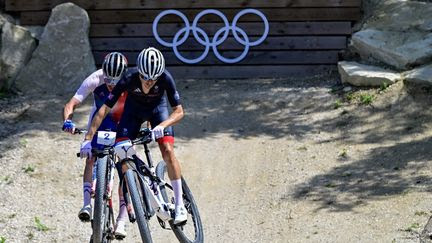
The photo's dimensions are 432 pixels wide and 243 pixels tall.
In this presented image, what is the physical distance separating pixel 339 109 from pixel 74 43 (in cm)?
470

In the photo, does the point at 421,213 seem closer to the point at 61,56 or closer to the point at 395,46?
the point at 395,46

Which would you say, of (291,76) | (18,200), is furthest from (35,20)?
(18,200)

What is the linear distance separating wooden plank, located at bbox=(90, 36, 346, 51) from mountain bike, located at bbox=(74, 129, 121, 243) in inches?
278

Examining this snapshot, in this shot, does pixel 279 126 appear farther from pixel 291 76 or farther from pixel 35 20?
pixel 35 20

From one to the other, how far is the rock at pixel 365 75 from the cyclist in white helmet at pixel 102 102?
574cm

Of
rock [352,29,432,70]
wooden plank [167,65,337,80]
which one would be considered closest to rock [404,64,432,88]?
rock [352,29,432,70]

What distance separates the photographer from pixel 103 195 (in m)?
7.11

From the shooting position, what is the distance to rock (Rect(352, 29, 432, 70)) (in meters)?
12.9

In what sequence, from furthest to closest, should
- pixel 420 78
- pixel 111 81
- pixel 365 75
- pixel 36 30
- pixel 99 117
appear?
pixel 36 30, pixel 365 75, pixel 420 78, pixel 111 81, pixel 99 117

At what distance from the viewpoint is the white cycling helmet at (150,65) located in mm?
7352

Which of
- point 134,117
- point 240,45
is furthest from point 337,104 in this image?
point 134,117

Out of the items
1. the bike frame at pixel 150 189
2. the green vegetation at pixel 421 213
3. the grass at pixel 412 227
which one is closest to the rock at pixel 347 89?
the green vegetation at pixel 421 213

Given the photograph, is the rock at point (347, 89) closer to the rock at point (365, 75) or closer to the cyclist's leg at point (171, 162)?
the rock at point (365, 75)

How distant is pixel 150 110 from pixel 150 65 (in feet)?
2.03
